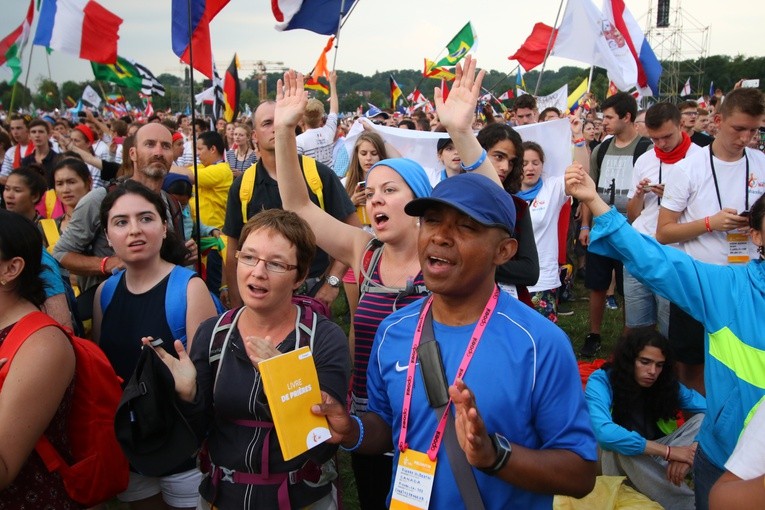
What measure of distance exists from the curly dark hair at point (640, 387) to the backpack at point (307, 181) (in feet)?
7.14

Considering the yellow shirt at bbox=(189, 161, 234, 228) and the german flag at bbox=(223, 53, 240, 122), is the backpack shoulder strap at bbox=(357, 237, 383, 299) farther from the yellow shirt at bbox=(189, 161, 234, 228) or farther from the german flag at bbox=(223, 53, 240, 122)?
the german flag at bbox=(223, 53, 240, 122)

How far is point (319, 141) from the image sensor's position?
7.54 metres

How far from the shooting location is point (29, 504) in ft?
7.31

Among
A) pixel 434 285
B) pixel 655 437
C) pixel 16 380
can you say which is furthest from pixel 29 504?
pixel 655 437

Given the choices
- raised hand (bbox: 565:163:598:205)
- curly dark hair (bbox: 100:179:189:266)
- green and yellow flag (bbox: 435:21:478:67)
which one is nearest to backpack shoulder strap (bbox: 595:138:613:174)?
raised hand (bbox: 565:163:598:205)

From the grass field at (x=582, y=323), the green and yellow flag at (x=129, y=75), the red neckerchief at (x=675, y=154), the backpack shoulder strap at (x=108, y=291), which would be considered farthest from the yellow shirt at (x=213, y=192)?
the green and yellow flag at (x=129, y=75)

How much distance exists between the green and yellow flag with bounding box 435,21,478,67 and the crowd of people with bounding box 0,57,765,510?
36.0 feet

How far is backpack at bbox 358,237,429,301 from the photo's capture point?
8.42 ft

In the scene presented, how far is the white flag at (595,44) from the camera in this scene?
8195 mm

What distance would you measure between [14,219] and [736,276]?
9.17 ft

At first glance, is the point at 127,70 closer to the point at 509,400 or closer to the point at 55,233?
the point at 55,233

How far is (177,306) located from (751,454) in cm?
223

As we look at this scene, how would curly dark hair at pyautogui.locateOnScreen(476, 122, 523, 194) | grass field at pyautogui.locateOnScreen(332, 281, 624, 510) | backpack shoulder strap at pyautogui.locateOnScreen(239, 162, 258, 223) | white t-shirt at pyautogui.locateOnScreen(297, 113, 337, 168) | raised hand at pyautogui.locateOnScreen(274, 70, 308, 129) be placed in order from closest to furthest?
1. raised hand at pyautogui.locateOnScreen(274, 70, 308, 129)
2. curly dark hair at pyautogui.locateOnScreen(476, 122, 523, 194)
3. backpack shoulder strap at pyautogui.locateOnScreen(239, 162, 258, 223)
4. grass field at pyautogui.locateOnScreen(332, 281, 624, 510)
5. white t-shirt at pyautogui.locateOnScreen(297, 113, 337, 168)

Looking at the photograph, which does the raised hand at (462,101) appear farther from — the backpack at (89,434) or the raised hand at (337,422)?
the backpack at (89,434)
